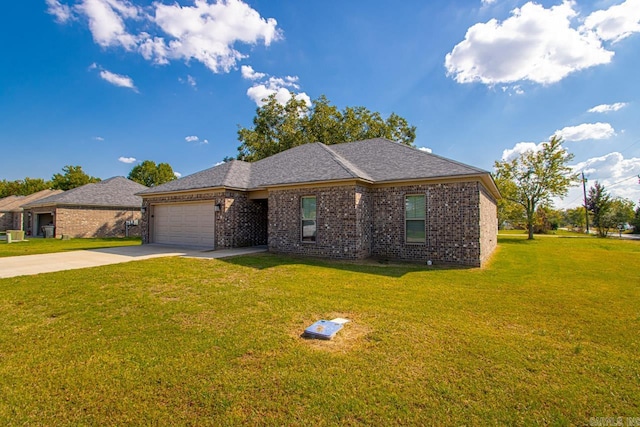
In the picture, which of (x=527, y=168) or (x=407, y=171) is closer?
(x=407, y=171)

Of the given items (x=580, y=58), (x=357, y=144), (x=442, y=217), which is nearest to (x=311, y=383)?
(x=442, y=217)

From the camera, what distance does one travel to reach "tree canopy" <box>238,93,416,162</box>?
2770cm

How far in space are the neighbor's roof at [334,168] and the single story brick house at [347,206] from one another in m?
0.05

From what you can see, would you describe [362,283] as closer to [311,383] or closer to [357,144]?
[311,383]

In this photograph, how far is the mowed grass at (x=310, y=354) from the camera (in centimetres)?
262

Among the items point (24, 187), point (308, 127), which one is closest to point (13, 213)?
point (24, 187)

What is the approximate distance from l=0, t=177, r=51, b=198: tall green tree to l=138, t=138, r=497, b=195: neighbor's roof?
56082 millimetres

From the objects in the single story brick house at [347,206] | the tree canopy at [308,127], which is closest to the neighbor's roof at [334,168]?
the single story brick house at [347,206]

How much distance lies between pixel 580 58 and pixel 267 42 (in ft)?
44.4

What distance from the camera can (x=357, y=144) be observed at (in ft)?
50.0

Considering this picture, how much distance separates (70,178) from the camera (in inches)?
1993

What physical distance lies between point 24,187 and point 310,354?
72.7 m

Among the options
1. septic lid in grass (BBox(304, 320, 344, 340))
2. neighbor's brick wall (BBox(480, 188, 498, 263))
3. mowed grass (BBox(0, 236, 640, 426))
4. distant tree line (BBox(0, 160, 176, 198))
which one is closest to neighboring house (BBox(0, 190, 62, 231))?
distant tree line (BBox(0, 160, 176, 198))

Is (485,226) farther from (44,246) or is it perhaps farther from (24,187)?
(24,187)
